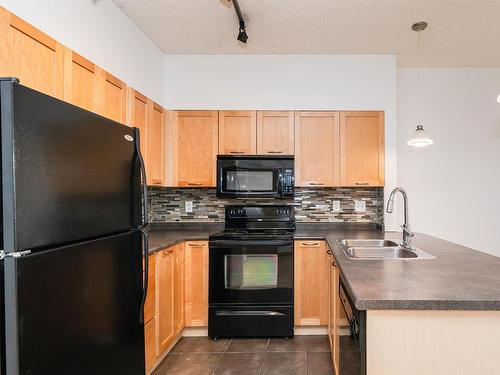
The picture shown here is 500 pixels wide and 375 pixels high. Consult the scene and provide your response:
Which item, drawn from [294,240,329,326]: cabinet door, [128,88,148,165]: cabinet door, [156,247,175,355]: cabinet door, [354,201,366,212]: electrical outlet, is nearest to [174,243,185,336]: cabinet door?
[156,247,175,355]: cabinet door

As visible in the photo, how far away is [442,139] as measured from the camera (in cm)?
358

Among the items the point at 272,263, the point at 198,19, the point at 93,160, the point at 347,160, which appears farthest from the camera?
the point at 347,160

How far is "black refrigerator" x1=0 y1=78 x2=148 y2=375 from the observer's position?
2.96 ft

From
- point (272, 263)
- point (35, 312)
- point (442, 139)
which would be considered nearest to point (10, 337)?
point (35, 312)

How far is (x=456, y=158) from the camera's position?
357cm

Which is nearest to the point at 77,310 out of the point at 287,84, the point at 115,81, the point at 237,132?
the point at 115,81

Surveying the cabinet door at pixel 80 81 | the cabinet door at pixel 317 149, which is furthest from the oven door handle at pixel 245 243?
the cabinet door at pixel 80 81

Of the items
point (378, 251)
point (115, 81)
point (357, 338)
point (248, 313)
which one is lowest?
point (248, 313)

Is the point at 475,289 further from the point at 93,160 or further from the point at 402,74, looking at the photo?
the point at 402,74

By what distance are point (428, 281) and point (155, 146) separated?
2.41 metres

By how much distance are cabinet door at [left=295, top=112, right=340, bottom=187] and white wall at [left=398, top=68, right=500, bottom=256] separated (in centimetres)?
86

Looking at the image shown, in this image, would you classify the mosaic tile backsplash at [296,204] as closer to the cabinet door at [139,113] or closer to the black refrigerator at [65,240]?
the cabinet door at [139,113]

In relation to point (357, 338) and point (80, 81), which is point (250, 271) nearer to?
point (357, 338)

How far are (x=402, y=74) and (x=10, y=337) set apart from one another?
3.88m
